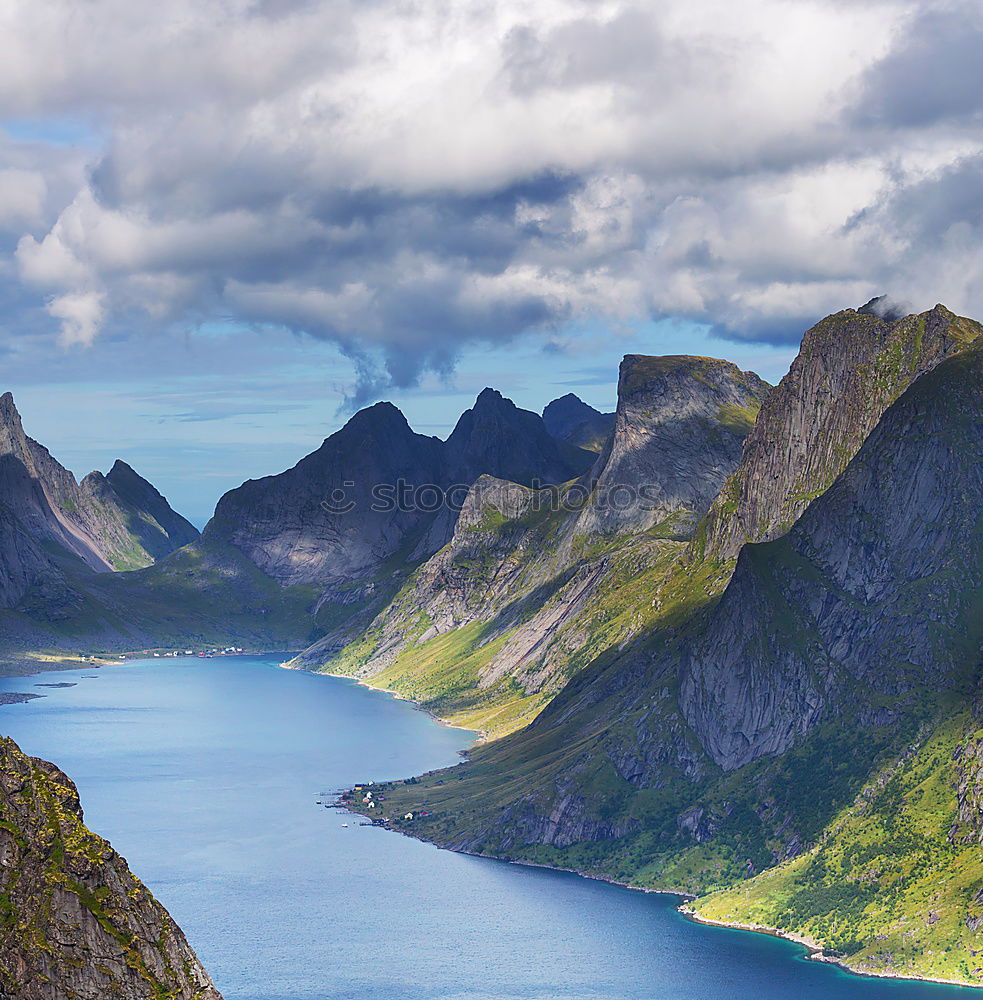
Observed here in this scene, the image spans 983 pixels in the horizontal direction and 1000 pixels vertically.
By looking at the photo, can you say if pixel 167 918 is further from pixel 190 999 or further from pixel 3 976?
pixel 3 976

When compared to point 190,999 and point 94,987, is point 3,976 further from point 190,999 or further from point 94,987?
point 190,999

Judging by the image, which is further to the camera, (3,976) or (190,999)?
(190,999)

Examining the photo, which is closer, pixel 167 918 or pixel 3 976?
pixel 3 976

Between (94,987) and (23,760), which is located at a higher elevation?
(23,760)

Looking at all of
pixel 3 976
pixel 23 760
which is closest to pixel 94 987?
pixel 3 976

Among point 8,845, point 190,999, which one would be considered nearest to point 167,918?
point 190,999

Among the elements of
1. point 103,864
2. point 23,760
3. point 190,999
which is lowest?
point 190,999

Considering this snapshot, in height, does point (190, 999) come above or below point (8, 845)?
below
